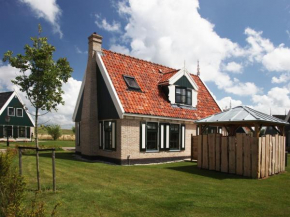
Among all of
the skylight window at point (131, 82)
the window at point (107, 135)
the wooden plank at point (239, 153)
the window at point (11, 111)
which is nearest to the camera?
the wooden plank at point (239, 153)

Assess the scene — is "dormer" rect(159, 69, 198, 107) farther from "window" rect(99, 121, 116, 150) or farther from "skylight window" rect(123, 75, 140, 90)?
"window" rect(99, 121, 116, 150)

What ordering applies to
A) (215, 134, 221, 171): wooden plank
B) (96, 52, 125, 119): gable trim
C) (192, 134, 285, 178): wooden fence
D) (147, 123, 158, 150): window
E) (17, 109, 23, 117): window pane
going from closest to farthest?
(192, 134, 285, 178): wooden fence → (215, 134, 221, 171): wooden plank → (96, 52, 125, 119): gable trim → (147, 123, 158, 150): window → (17, 109, 23, 117): window pane

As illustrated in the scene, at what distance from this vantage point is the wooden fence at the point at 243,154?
1076 cm

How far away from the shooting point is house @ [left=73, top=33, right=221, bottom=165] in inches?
584

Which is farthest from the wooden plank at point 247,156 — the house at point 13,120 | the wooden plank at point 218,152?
the house at point 13,120

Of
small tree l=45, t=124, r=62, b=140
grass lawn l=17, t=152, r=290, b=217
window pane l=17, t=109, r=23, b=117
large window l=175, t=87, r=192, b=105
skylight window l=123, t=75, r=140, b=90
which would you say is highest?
skylight window l=123, t=75, r=140, b=90

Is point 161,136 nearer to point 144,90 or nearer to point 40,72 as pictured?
point 144,90

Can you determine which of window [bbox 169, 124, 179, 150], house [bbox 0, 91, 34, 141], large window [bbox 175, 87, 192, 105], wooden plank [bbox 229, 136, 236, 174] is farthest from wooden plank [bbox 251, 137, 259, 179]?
house [bbox 0, 91, 34, 141]

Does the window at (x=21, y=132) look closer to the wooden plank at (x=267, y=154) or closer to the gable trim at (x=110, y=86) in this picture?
the gable trim at (x=110, y=86)

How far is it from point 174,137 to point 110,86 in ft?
19.4

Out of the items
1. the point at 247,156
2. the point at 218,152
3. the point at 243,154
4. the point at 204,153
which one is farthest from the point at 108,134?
the point at 247,156

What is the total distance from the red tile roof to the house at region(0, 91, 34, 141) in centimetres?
2462

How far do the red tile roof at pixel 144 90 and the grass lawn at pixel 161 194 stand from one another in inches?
215

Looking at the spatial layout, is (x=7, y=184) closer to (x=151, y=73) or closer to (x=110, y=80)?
(x=110, y=80)
